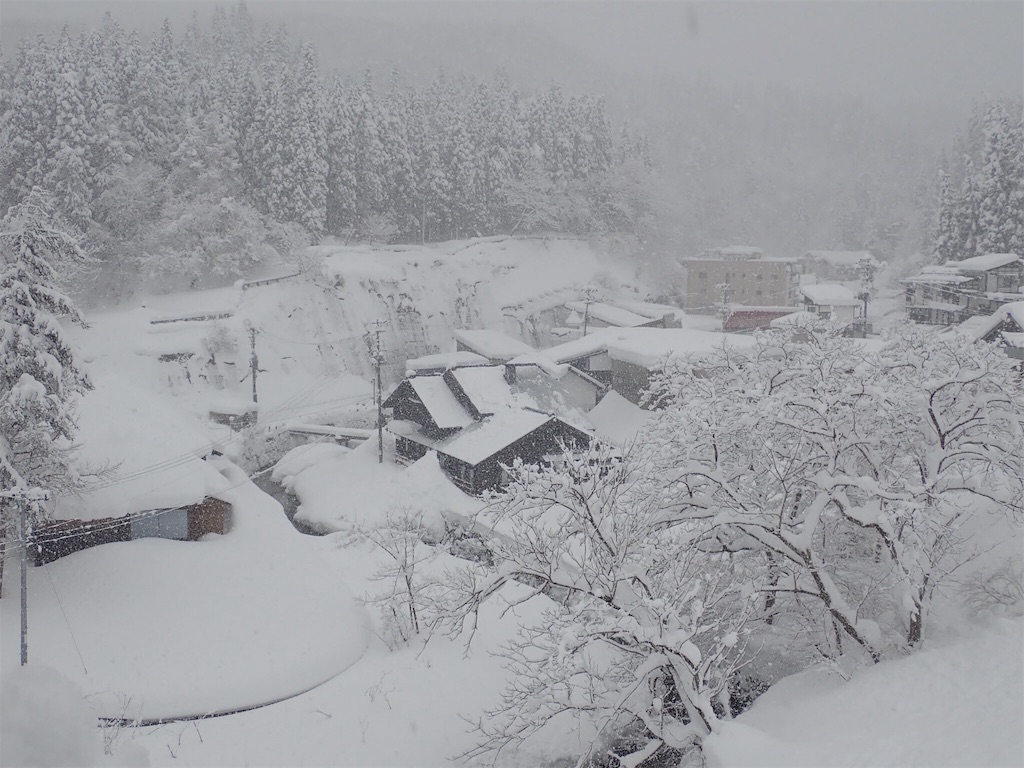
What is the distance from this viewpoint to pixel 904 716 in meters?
9.10

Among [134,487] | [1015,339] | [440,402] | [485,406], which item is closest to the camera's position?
[134,487]

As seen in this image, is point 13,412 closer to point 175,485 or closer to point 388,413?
point 175,485

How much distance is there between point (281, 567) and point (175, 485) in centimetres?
348

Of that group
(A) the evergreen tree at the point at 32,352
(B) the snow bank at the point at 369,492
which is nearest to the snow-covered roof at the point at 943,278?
(B) the snow bank at the point at 369,492

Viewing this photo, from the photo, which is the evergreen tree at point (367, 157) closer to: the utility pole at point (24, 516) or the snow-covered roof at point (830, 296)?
the snow-covered roof at point (830, 296)

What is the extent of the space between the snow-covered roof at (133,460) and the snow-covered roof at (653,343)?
17.3m

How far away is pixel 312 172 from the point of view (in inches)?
1676

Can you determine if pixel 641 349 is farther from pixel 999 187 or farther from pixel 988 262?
pixel 999 187

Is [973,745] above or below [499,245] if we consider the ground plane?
below

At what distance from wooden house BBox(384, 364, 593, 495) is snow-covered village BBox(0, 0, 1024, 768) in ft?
0.62

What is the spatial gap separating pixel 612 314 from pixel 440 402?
2054 cm

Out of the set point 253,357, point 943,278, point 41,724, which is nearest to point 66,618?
point 41,724

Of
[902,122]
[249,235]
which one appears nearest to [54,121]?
[249,235]

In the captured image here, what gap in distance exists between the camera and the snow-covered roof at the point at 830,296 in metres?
43.0
